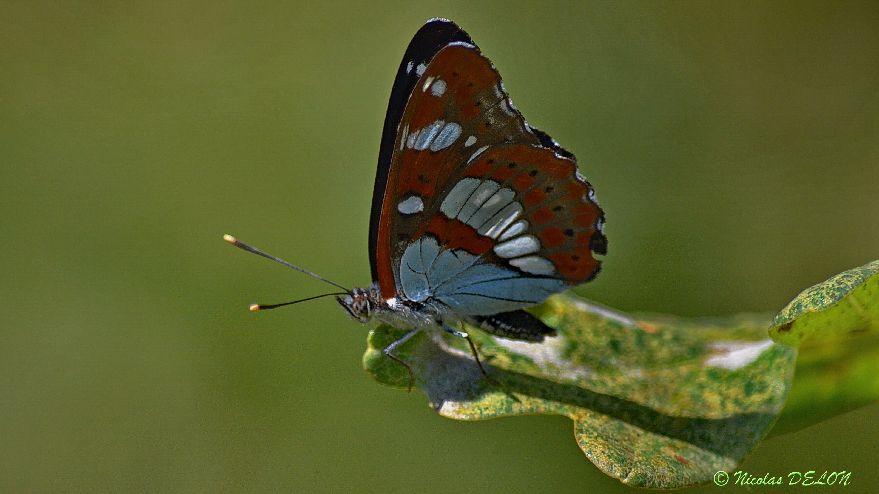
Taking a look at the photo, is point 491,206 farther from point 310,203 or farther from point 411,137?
point 310,203

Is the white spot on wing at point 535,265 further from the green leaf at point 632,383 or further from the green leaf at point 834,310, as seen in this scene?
the green leaf at point 834,310

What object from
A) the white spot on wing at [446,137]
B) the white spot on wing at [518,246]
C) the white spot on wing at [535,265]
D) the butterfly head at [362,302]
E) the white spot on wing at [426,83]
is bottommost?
the butterfly head at [362,302]

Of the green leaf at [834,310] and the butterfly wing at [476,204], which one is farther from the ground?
the butterfly wing at [476,204]

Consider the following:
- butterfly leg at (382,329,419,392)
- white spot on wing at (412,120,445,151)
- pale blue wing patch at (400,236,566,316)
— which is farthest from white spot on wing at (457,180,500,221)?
butterfly leg at (382,329,419,392)

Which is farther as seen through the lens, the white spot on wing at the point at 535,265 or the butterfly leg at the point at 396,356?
the white spot on wing at the point at 535,265

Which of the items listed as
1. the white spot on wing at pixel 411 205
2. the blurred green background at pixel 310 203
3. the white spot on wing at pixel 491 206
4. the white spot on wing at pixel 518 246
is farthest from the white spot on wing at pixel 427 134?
the blurred green background at pixel 310 203

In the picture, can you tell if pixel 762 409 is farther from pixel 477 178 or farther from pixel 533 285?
pixel 477 178

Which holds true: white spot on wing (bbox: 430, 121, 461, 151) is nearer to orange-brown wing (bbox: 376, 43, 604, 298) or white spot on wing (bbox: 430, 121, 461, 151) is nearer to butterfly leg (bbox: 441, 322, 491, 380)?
orange-brown wing (bbox: 376, 43, 604, 298)
